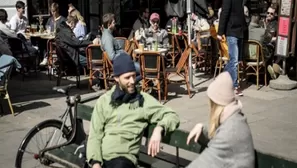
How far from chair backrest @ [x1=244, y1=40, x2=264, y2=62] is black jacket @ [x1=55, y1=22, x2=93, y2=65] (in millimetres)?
3070

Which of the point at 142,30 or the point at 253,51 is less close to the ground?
the point at 142,30

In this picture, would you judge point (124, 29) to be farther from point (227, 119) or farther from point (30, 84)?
point (227, 119)

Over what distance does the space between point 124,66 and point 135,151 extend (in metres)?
0.70

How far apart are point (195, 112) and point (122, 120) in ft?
13.3

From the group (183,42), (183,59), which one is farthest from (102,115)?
(183,42)

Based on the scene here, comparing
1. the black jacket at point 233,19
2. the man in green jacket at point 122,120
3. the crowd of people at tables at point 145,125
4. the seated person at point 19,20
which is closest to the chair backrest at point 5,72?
the crowd of people at tables at point 145,125

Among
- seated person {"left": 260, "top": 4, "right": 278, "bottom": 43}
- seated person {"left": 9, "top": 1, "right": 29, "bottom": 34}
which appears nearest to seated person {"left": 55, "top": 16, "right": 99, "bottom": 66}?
seated person {"left": 9, "top": 1, "right": 29, "bottom": 34}

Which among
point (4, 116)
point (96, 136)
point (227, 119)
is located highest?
point (227, 119)

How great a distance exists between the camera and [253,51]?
32.7ft

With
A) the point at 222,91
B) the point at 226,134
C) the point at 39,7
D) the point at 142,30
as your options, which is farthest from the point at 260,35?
the point at 226,134

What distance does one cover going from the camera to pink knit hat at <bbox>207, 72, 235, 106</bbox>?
3398 mm

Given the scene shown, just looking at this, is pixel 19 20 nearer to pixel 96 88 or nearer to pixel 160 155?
pixel 96 88

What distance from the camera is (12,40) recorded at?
11.4 meters

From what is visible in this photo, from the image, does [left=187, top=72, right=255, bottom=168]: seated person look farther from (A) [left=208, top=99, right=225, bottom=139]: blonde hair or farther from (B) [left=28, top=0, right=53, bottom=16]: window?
(B) [left=28, top=0, right=53, bottom=16]: window
